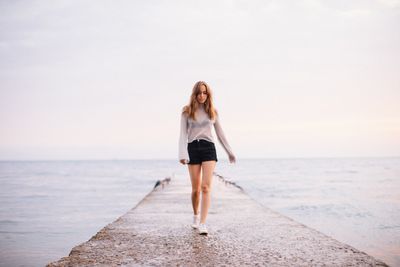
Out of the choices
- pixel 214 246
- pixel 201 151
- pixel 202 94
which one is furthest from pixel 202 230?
pixel 202 94

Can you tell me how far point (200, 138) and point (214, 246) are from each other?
146 cm

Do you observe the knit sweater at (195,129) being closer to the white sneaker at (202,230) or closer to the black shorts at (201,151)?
the black shorts at (201,151)

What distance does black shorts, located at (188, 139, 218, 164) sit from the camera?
5250 mm

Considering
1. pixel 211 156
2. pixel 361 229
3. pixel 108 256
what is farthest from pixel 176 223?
pixel 361 229

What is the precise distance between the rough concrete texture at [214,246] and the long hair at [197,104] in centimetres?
172

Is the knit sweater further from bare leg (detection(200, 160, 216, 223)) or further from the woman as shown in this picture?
bare leg (detection(200, 160, 216, 223))

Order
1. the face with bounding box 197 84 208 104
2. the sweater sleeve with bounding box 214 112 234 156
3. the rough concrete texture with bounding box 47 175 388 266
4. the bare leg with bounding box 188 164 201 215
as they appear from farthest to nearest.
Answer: the sweater sleeve with bounding box 214 112 234 156 → the bare leg with bounding box 188 164 201 215 → the face with bounding box 197 84 208 104 → the rough concrete texture with bounding box 47 175 388 266

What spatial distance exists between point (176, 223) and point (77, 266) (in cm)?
309

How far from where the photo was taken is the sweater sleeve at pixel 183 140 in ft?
17.2

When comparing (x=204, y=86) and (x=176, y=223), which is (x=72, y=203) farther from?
(x=204, y=86)

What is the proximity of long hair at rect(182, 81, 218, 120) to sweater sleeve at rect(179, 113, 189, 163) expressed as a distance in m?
0.10

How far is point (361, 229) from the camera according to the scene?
11.0m

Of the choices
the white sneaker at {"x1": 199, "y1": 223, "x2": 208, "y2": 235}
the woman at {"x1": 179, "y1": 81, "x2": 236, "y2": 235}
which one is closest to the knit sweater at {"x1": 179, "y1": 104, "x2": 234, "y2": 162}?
the woman at {"x1": 179, "y1": 81, "x2": 236, "y2": 235}

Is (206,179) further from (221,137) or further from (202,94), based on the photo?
(202,94)
